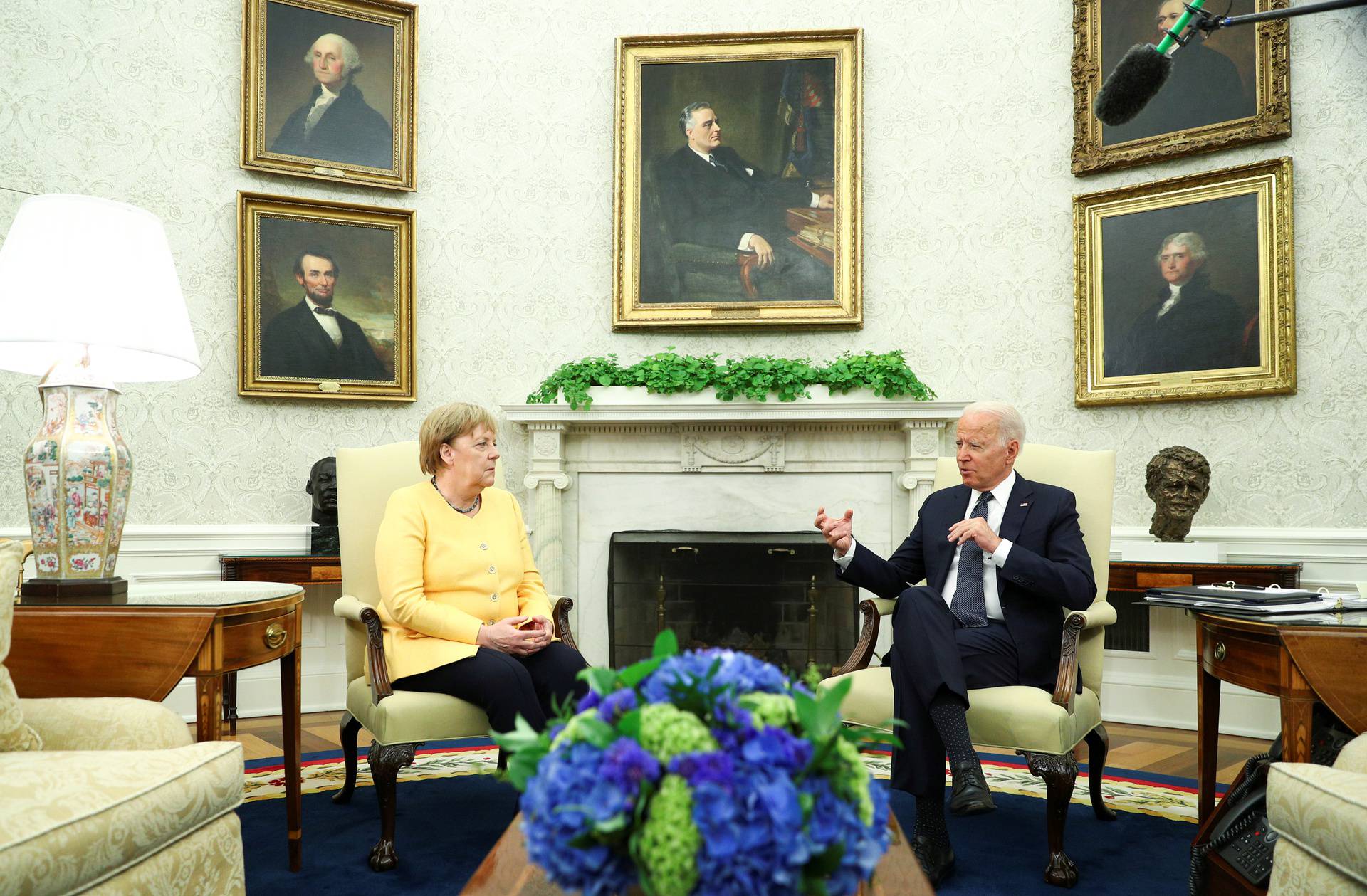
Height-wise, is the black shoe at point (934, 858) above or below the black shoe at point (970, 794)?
below

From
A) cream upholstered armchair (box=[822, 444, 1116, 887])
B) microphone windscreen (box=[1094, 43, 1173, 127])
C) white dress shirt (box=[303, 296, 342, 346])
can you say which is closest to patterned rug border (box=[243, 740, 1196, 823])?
cream upholstered armchair (box=[822, 444, 1116, 887])

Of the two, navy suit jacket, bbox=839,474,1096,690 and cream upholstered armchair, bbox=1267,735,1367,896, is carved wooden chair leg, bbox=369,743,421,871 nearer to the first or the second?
navy suit jacket, bbox=839,474,1096,690

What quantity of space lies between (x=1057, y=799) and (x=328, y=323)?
4.18 metres

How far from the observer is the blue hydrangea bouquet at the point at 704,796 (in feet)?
2.98

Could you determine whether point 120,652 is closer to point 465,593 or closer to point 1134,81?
point 465,593

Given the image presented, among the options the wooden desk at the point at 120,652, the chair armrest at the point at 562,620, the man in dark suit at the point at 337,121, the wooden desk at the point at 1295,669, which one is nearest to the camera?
the wooden desk at the point at 1295,669

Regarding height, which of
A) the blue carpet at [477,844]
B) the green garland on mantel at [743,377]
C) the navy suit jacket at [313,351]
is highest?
the navy suit jacket at [313,351]

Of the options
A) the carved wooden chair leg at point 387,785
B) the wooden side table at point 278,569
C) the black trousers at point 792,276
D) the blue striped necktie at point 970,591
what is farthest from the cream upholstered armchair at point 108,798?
the black trousers at point 792,276

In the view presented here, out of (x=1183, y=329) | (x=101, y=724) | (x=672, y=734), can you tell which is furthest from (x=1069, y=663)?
(x=1183, y=329)

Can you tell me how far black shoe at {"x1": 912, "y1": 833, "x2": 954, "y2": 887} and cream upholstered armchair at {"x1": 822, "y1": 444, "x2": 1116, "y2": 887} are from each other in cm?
29

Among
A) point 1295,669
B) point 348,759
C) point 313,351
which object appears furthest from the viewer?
point 313,351

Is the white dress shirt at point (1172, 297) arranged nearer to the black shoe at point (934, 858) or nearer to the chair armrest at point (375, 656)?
the black shoe at point (934, 858)

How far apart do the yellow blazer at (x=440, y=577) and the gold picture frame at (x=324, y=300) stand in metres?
2.18

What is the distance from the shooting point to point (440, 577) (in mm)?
2725
